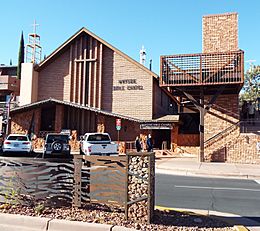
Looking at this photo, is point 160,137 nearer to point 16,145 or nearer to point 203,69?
point 203,69

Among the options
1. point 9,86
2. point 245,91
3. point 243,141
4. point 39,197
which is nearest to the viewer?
point 39,197

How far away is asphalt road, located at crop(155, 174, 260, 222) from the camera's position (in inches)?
287

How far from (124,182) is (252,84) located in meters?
45.6

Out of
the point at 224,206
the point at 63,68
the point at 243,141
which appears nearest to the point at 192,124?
the point at 243,141

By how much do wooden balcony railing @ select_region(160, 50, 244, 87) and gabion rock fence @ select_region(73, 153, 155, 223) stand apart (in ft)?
44.2

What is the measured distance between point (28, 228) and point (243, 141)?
664 inches

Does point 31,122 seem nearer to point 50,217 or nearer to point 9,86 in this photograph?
point 9,86

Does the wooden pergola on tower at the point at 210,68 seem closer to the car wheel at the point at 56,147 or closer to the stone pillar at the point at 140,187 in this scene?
the car wheel at the point at 56,147

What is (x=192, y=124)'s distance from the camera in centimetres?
2764

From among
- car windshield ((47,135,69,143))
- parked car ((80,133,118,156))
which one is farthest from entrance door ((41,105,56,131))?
parked car ((80,133,118,156))

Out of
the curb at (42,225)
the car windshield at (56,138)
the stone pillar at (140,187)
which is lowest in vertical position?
the curb at (42,225)

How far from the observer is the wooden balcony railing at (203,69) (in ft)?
57.8

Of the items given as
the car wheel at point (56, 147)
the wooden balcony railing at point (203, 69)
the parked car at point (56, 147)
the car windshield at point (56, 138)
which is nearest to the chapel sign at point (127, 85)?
the wooden balcony railing at point (203, 69)

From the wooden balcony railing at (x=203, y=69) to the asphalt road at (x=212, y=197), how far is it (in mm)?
8239
